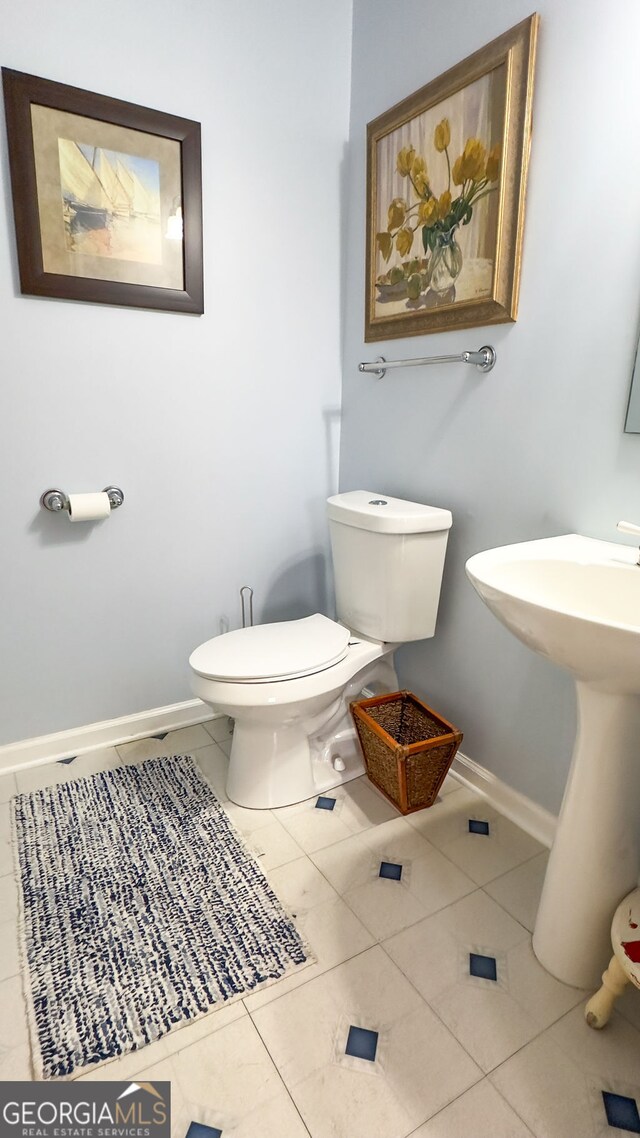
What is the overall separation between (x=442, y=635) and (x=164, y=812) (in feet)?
3.14

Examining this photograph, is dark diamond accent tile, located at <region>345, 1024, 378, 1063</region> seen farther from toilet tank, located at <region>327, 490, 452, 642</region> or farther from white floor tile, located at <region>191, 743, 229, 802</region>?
toilet tank, located at <region>327, 490, 452, 642</region>

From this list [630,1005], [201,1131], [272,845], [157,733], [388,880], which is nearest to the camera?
[201,1131]

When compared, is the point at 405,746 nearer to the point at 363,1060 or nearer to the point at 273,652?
the point at 273,652

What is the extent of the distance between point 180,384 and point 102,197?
515 mm

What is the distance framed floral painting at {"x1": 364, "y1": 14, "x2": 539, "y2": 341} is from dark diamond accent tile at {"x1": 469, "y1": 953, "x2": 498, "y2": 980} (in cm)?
144

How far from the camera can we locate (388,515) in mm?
1631

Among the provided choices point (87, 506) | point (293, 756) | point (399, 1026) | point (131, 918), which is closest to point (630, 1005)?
point (399, 1026)

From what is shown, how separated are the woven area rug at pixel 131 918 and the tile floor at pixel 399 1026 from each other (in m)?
0.04

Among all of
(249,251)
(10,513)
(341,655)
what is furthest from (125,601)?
(249,251)

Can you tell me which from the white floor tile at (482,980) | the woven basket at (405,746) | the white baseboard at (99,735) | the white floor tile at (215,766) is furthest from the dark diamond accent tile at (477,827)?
the white baseboard at (99,735)

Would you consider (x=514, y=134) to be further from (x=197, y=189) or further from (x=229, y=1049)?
(x=229, y=1049)

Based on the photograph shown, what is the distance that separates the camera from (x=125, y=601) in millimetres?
1906

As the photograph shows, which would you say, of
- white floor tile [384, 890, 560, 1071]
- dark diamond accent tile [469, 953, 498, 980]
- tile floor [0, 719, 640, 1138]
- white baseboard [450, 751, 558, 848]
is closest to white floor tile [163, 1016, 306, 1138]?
tile floor [0, 719, 640, 1138]

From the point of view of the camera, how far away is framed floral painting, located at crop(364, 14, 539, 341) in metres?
1.39
